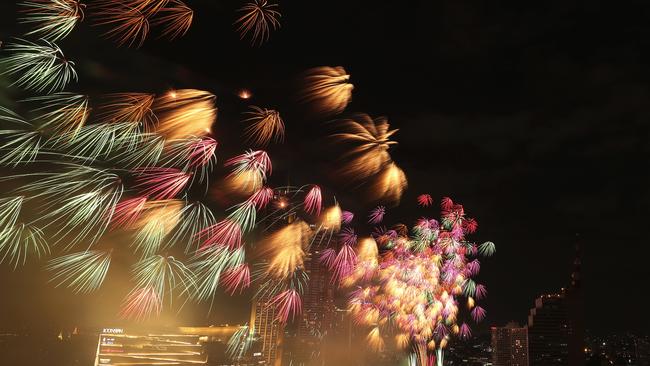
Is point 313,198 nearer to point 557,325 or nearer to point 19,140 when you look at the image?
point 19,140

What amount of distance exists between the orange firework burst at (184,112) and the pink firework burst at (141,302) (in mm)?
3307

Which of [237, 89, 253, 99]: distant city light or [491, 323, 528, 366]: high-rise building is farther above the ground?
[237, 89, 253, 99]: distant city light

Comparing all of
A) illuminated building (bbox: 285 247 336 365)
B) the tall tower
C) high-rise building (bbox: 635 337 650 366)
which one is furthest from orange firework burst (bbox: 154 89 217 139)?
high-rise building (bbox: 635 337 650 366)

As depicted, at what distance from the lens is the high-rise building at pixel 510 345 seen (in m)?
73.2

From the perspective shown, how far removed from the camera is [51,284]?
23.2 meters

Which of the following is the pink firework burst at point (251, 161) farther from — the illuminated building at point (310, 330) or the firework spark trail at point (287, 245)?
the illuminated building at point (310, 330)

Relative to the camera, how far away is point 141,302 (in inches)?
411

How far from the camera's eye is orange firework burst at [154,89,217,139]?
9914mm

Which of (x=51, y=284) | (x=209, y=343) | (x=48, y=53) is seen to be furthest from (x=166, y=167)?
(x=209, y=343)

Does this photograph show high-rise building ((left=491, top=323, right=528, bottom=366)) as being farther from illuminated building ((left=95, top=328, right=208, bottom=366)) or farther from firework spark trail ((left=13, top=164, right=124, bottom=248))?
firework spark trail ((left=13, top=164, right=124, bottom=248))

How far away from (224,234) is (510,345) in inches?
2896

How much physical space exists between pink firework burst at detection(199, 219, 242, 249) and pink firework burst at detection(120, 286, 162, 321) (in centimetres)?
154

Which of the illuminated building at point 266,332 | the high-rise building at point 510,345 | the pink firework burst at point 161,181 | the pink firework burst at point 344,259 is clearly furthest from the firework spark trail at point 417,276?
the high-rise building at point 510,345

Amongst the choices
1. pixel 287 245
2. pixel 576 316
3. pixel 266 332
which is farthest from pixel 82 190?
pixel 576 316
